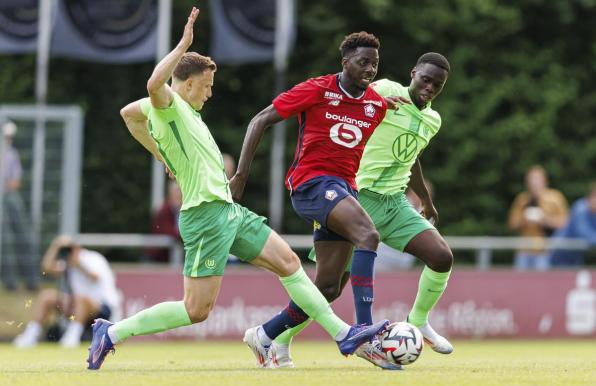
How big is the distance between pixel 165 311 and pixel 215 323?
316 inches

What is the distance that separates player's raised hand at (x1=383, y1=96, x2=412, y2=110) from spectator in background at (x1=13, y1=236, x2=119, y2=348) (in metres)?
6.67

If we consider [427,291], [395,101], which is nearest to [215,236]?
[395,101]

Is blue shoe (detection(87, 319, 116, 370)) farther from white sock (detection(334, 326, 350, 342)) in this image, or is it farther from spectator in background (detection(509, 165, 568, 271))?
spectator in background (detection(509, 165, 568, 271))

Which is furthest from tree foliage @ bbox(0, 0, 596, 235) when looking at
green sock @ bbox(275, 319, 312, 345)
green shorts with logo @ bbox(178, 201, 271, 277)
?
green shorts with logo @ bbox(178, 201, 271, 277)

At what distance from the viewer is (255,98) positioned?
28047 mm

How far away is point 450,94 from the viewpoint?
2798cm

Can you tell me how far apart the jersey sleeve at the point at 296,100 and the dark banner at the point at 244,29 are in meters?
10.9

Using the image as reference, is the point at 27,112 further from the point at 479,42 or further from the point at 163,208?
the point at 479,42

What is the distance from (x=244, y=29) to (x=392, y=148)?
10.5 m

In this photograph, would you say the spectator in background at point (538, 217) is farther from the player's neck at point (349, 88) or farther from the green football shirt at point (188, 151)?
the green football shirt at point (188, 151)

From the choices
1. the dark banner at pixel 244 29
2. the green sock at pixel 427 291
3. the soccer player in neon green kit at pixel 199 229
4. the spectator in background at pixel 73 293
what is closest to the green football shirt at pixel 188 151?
the soccer player in neon green kit at pixel 199 229

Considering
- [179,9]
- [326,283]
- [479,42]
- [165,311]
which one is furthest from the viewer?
[479,42]

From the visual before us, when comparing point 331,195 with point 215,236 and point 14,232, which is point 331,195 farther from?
point 14,232

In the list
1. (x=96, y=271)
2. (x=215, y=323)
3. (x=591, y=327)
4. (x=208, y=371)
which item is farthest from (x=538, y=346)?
(x=208, y=371)
